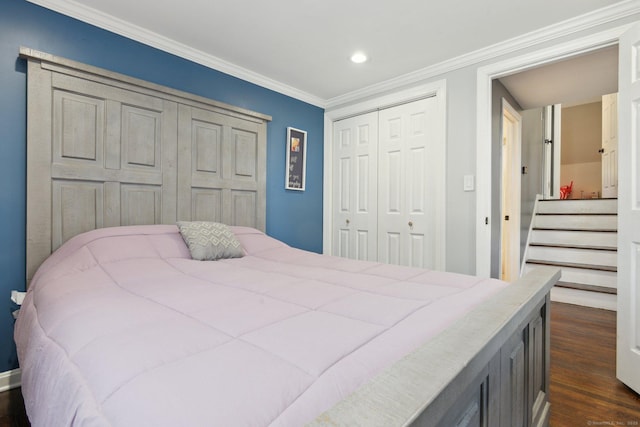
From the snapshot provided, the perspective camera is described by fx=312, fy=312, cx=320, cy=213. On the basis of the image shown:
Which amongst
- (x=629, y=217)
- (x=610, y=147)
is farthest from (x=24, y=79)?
(x=610, y=147)

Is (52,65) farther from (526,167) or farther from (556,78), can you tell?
(526,167)

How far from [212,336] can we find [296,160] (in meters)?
2.80

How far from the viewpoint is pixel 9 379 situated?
182 centimetres

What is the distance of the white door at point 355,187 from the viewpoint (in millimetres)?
3449

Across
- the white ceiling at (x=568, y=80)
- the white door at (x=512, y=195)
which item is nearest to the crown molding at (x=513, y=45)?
the white ceiling at (x=568, y=80)

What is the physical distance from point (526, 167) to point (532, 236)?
957 mm

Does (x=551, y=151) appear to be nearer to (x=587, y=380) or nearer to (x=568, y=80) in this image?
(x=568, y=80)

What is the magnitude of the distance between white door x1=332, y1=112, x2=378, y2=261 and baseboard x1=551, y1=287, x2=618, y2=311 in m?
2.16

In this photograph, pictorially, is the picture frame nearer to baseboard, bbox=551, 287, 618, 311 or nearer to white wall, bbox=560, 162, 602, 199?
baseboard, bbox=551, 287, 618, 311

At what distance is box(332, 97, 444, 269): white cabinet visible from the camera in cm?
297

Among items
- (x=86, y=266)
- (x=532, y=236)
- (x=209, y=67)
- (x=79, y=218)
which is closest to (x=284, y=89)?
(x=209, y=67)

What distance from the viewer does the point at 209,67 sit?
2.72 meters

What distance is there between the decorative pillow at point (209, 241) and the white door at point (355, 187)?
1.68 metres

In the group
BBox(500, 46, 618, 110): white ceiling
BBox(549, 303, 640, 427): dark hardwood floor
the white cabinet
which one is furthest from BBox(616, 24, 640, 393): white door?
the white cabinet
